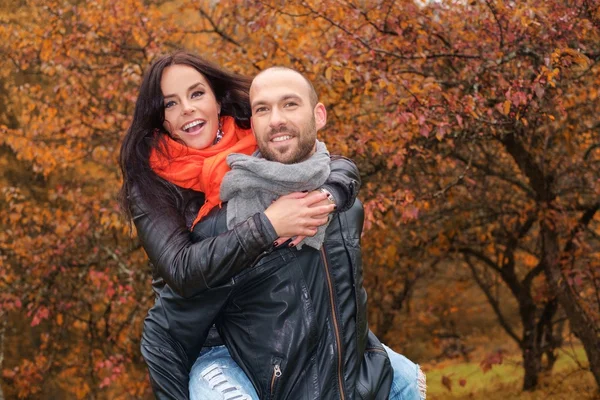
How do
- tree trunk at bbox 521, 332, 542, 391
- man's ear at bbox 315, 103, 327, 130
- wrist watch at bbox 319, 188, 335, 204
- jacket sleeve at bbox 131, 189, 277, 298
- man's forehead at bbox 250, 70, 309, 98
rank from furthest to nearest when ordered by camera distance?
tree trunk at bbox 521, 332, 542, 391
man's ear at bbox 315, 103, 327, 130
man's forehead at bbox 250, 70, 309, 98
wrist watch at bbox 319, 188, 335, 204
jacket sleeve at bbox 131, 189, 277, 298

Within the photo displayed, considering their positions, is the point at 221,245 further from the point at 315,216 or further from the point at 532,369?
the point at 532,369

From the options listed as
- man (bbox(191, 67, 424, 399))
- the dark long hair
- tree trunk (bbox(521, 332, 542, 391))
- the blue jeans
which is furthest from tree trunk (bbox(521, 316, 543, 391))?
the dark long hair

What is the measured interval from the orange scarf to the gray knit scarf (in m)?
0.10

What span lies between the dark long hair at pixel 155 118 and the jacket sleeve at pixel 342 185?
621 mm

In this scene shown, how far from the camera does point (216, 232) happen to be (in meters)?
2.76

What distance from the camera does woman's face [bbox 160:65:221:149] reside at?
317 centimetres

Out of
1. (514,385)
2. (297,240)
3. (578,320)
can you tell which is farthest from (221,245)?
(514,385)

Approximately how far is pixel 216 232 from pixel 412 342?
13.2 metres

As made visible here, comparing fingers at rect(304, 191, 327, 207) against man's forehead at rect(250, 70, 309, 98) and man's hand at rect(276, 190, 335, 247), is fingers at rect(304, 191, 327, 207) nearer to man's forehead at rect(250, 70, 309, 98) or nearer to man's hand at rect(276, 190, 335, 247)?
man's hand at rect(276, 190, 335, 247)

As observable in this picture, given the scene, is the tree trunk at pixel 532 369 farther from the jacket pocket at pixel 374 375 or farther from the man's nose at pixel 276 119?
the man's nose at pixel 276 119

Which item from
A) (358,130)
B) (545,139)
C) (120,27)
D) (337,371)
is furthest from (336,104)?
(337,371)

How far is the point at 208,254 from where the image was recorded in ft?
8.28

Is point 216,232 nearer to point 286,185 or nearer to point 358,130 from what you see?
point 286,185

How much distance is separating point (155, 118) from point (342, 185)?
97 cm
